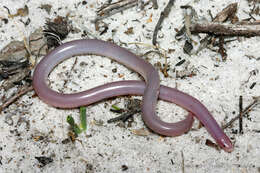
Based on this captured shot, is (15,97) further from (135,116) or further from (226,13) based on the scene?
(226,13)

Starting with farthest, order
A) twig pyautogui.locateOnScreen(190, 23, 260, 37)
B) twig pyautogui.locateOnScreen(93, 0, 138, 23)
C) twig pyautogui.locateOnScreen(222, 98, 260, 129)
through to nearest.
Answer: twig pyautogui.locateOnScreen(93, 0, 138, 23) < twig pyautogui.locateOnScreen(190, 23, 260, 37) < twig pyautogui.locateOnScreen(222, 98, 260, 129)

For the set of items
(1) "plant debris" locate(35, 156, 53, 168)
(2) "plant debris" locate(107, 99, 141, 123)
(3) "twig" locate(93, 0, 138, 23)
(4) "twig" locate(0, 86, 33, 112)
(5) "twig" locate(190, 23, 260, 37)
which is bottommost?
(1) "plant debris" locate(35, 156, 53, 168)

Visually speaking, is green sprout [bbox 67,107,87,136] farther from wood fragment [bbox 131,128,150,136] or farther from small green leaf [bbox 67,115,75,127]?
wood fragment [bbox 131,128,150,136]

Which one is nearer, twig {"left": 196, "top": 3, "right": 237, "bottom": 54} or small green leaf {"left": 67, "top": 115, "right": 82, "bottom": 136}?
small green leaf {"left": 67, "top": 115, "right": 82, "bottom": 136}

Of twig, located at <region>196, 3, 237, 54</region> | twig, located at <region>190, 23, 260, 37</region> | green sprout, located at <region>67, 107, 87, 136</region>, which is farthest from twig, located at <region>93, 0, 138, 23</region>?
green sprout, located at <region>67, 107, 87, 136</region>

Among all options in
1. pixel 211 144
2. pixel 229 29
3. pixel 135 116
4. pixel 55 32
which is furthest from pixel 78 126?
pixel 229 29

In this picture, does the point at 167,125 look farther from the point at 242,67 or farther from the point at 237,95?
the point at 242,67
